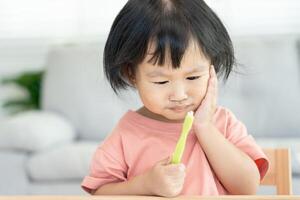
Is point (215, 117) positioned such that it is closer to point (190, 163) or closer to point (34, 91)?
point (190, 163)

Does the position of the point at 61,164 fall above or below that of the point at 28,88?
below

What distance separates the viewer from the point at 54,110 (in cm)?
359

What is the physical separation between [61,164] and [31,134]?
8.8 inches

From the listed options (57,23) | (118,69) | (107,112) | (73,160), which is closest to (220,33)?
(118,69)

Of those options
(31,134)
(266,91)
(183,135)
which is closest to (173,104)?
(183,135)

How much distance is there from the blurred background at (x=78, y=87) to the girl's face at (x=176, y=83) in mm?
1352

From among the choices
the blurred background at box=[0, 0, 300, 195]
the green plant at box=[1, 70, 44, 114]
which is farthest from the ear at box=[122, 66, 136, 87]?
the green plant at box=[1, 70, 44, 114]

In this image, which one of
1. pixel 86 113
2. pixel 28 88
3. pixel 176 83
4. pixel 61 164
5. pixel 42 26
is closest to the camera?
pixel 176 83

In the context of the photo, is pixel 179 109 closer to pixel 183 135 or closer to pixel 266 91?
pixel 183 135

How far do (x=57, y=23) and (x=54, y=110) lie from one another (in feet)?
3.47

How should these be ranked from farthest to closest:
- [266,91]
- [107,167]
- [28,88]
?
1. [28,88]
2. [266,91]
3. [107,167]

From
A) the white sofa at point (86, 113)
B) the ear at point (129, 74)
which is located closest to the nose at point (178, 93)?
the ear at point (129, 74)

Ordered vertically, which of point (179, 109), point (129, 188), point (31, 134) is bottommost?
point (31, 134)

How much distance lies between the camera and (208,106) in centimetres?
109
